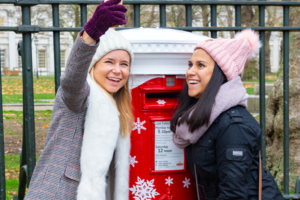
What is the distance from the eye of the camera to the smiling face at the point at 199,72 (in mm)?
1896

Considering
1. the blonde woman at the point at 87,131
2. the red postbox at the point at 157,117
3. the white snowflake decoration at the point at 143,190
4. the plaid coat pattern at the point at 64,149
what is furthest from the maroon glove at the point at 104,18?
the white snowflake decoration at the point at 143,190

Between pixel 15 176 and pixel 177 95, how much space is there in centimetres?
338

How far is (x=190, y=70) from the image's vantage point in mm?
1947

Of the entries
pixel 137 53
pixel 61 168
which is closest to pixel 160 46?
pixel 137 53

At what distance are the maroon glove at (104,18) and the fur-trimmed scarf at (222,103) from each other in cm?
68

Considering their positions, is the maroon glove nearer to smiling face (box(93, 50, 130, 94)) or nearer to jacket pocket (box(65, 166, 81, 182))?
smiling face (box(93, 50, 130, 94))

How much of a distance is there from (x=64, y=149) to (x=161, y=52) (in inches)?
31.4

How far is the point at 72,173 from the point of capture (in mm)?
1805

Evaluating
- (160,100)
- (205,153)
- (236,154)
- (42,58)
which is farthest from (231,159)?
(42,58)

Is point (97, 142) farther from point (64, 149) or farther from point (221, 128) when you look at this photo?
point (221, 128)

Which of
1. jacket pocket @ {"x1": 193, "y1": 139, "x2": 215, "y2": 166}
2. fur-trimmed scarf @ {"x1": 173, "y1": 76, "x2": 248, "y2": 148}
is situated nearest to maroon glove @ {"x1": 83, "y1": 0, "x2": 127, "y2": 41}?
fur-trimmed scarf @ {"x1": 173, "y1": 76, "x2": 248, "y2": 148}

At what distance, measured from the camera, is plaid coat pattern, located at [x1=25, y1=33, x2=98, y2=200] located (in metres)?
1.74

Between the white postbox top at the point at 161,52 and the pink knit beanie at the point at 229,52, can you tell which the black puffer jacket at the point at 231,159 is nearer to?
the pink knit beanie at the point at 229,52

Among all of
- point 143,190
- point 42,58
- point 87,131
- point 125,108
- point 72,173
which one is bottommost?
point 143,190
